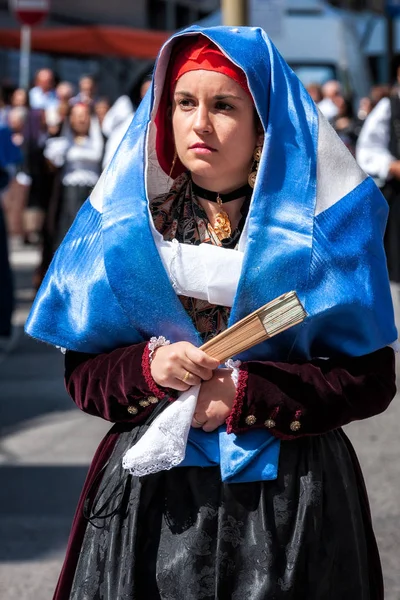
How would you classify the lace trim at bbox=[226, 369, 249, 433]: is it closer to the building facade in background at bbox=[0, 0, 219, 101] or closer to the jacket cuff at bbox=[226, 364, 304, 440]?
the jacket cuff at bbox=[226, 364, 304, 440]

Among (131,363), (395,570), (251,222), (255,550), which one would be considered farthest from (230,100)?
(395,570)

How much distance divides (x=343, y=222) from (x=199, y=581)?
2.57 ft

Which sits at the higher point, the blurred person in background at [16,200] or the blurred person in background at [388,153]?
the blurred person in background at [388,153]

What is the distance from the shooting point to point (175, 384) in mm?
2541

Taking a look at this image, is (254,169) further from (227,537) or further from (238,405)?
(227,537)

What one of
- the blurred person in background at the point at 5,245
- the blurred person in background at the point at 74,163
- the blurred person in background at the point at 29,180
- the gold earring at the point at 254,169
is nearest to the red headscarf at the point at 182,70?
the gold earring at the point at 254,169

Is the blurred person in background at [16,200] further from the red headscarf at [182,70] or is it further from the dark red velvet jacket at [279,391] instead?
the dark red velvet jacket at [279,391]

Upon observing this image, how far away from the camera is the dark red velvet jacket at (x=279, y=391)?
2580 mm

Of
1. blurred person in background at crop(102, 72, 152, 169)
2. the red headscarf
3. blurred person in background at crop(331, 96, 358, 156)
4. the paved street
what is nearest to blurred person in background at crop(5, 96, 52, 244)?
blurred person in background at crop(102, 72, 152, 169)

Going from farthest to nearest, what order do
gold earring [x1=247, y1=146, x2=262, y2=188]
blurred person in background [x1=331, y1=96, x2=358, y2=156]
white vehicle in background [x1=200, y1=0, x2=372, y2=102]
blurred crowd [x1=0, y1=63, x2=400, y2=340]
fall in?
1. white vehicle in background [x1=200, y1=0, x2=372, y2=102]
2. blurred person in background [x1=331, y1=96, x2=358, y2=156]
3. blurred crowd [x1=0, y1=63, x2=400, y2=340]
4. gold earring [x1=247, y1=146, x2=262, y2=188]

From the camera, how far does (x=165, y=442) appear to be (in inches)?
98.3

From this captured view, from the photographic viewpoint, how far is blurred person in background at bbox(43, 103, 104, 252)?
10430 millimetres

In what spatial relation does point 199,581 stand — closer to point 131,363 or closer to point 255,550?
point 255,550

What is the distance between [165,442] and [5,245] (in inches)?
271
